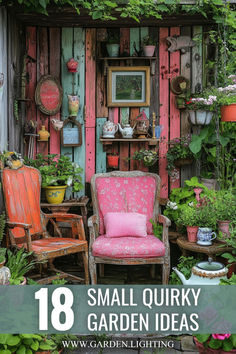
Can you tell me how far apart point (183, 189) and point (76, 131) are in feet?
4.49

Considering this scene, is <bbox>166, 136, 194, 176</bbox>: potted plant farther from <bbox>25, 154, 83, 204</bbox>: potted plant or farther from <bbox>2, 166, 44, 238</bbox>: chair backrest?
<bbox>2, 166, 44, 238</bbox>: chair backrest

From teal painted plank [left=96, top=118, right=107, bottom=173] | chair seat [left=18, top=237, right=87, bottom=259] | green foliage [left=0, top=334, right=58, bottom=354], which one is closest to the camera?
green foliage [left=0, top=334, right=58, bottom=354]

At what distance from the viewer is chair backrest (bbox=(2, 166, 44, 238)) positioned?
3.94 m

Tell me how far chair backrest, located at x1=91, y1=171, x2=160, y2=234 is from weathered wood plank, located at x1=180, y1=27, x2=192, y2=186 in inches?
20.9

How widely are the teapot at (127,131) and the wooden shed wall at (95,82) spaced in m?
0.18

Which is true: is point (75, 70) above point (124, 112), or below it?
above

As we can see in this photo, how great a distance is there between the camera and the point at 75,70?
4.71 metres

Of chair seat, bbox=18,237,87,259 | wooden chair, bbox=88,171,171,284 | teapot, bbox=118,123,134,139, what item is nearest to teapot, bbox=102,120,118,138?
teapot, bbox=118,123,134,139

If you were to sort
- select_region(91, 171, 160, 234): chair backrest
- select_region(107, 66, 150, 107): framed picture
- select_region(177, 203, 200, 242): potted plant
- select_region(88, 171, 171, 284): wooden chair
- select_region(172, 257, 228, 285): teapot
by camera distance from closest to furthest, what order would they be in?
select_region(172, 257, 228, 285): teapot → select_region(177, 203, 200, 242): potted plant → select_region(88, 171, 171, 284): wooden chair → select_region(91, 171, 160, 234): chair backrest → select_region(107, 66, 150, 107): framed picture

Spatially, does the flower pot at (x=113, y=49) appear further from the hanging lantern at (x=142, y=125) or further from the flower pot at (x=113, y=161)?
the flower pot at (x=113, y=161)

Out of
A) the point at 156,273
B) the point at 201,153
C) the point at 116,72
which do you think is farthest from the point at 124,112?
the point at 156,273

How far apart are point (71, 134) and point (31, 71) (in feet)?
2.77

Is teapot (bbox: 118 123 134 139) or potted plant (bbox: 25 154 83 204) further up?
A: teapot (bbox: 118 123 134 139)

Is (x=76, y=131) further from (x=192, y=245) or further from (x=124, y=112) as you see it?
(x=192, y=245)
